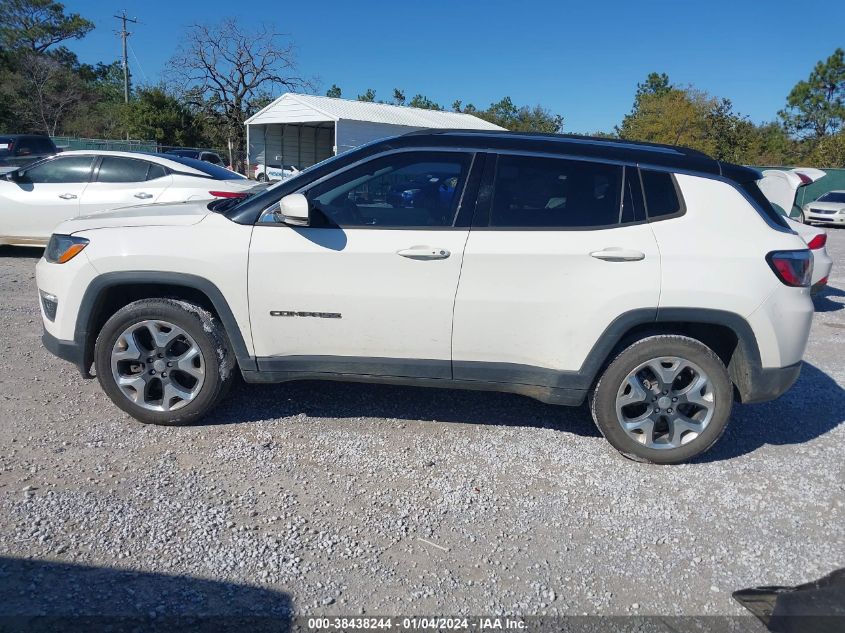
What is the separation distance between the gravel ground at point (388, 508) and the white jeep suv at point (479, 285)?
385 millimetres

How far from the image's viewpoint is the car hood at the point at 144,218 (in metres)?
3.96

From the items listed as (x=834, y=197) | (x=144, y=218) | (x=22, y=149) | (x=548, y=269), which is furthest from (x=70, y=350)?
(x=834, y=197)

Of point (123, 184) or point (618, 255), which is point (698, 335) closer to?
point (618, 255)

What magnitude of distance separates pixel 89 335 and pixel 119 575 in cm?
181

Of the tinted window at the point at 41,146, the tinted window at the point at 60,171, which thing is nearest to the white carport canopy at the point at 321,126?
the tinted window at the point at 41,146

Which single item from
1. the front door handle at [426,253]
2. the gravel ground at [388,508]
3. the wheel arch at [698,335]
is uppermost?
the front door handle at [426,253]

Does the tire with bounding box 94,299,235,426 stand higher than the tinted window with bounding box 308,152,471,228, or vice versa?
the tinted window with bounding box 308,152,471,228

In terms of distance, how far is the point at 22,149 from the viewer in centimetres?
1855

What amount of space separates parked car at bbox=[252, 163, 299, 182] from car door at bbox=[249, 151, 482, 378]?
28.4m

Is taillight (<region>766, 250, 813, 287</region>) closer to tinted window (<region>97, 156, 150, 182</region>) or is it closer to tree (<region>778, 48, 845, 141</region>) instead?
tinted window (<region>97, 156, 150, 182</region>)

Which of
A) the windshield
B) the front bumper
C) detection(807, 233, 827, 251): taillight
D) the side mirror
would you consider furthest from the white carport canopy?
the side mirror

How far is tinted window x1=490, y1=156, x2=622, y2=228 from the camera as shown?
149 inches

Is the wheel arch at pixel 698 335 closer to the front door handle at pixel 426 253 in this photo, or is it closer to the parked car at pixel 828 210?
the front door handle at pixel 426 253

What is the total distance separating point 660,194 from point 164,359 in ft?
10.4
